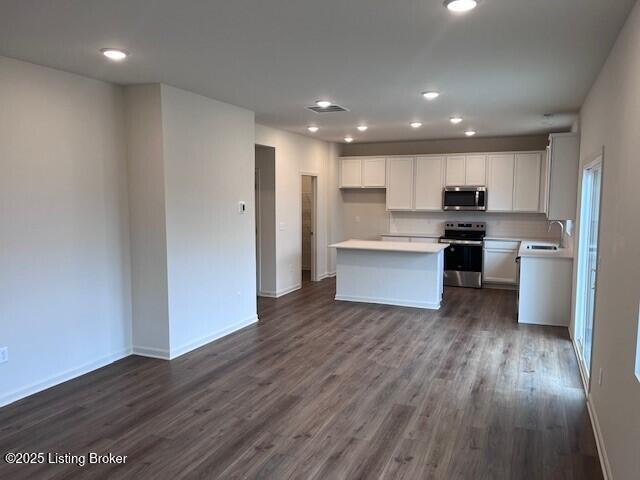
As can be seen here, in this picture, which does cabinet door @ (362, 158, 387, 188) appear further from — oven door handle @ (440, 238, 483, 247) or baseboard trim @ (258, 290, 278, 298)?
baseboard trim @ (258, 290, 278, 298)

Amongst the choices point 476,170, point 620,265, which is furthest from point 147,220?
point 476,170

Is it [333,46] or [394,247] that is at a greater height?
Result: [333,46]

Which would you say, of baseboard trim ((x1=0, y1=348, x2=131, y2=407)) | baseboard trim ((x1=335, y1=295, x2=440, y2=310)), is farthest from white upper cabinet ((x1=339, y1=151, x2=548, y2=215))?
baseboard trim ((x1=0, y1=348, x2=131, y2=407))

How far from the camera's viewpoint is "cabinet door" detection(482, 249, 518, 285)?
795 cm

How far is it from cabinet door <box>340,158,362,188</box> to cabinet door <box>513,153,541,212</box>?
274 cm

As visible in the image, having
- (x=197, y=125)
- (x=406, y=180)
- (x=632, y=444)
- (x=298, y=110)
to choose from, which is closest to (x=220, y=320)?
(x=197, y=125)

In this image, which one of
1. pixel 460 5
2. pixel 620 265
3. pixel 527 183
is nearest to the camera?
pixel 460 5

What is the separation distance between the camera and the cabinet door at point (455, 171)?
8305mm

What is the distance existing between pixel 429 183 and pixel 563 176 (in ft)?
Answer: 10.3

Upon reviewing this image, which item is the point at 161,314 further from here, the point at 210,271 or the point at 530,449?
the point at 530,449

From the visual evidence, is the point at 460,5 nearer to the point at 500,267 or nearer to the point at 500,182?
the point at 500,182

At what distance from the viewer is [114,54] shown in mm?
3455

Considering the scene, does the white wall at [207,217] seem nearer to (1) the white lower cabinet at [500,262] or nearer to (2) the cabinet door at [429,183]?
(2) the cabinet door at [429,183]

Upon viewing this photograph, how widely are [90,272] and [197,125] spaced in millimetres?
1730
